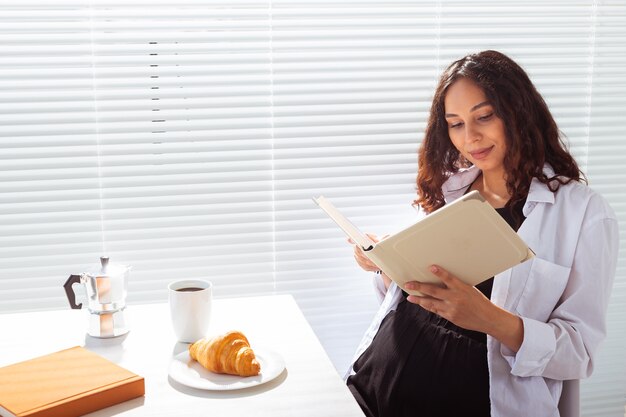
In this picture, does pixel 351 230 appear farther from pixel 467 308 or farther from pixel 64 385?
pixel 64 385

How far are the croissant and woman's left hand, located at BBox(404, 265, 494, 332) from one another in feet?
1.18

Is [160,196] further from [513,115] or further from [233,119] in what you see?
[513,115]

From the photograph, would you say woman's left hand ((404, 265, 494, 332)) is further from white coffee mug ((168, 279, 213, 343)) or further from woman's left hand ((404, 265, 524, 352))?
white coffee mug ((168, 279, 213, 343))

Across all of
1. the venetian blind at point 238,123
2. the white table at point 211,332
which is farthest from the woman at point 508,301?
the venetian blind at point 238,123

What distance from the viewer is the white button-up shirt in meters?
1.56

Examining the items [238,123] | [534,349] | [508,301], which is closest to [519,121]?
[508,301]

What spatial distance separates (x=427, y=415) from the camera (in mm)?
1633

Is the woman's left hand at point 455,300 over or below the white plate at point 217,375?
over

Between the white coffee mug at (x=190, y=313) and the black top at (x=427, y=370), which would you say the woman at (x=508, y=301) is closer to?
the black top at (x=427, y=370)

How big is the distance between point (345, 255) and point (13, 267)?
3.10 feet

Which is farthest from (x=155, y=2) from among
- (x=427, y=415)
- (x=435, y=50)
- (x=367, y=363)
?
(x=427, y=415)

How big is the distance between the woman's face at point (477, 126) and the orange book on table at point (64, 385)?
3.12 ft

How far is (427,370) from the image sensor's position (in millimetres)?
1646

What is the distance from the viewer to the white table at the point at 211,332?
3.98ft
